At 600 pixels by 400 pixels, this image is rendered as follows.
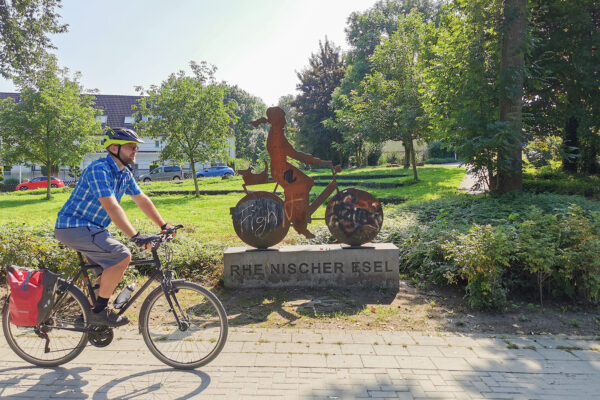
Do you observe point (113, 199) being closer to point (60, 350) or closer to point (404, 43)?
point (60, 350)

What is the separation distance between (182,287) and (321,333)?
1.62 m

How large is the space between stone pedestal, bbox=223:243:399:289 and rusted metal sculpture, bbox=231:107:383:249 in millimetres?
258

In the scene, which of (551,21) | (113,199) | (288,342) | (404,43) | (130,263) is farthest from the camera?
(404,43)

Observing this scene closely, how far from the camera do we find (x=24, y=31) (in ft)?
48.9

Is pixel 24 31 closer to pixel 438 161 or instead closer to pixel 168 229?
pixel 168 229

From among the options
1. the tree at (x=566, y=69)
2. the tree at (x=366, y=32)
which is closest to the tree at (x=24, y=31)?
the tree at (x=566, y=69)

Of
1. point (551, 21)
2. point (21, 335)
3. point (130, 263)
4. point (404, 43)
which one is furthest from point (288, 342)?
point (404, 43)

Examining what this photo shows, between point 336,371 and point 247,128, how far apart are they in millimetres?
68369

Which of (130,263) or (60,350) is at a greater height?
(130,263)

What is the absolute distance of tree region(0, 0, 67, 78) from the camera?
14430 mm

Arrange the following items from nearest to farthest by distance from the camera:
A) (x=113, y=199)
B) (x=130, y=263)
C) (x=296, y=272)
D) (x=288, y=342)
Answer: (x=113, y=199), (x=130, y=263), (x=288, y=342), (x=296, y=272)

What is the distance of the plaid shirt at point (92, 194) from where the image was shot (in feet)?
11.6

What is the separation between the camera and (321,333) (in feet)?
15.1

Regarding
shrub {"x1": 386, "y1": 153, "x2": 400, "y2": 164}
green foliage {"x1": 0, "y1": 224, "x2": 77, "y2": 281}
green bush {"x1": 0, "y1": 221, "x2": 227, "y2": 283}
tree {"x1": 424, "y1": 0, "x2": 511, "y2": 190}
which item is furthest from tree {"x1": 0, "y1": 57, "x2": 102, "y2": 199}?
shrub {"x1": 386, "y1": 153, "x2": 400, "y2": 164}
